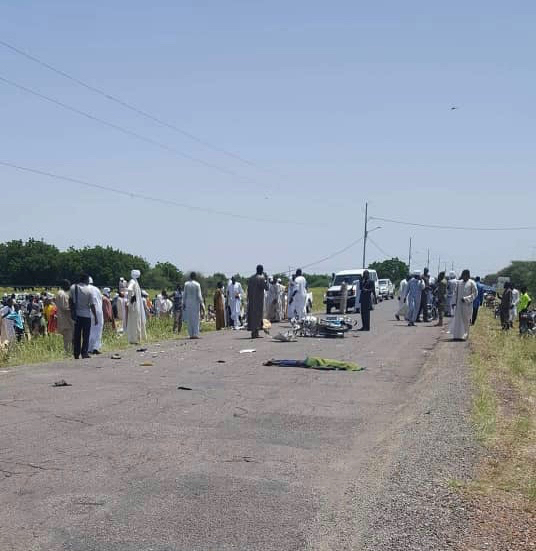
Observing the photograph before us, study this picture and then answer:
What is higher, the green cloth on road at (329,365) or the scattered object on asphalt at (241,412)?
the green cloth on road at (329,365)

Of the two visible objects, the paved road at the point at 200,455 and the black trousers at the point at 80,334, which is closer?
the paved road at the point at 200,455

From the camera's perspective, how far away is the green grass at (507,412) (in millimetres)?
7047

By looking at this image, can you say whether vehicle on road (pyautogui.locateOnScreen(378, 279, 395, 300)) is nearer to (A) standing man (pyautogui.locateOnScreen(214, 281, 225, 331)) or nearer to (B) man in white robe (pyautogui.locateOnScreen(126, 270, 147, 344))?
(A) standing man (pyautogui.locateOnScreen(214, 281, 225, 331))

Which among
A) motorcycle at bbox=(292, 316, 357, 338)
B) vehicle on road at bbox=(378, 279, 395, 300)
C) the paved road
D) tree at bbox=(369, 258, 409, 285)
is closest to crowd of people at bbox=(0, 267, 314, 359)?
motorcycle at bbox=(292, 316, 357, 338)

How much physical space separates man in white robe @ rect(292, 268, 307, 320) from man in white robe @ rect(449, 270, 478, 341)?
799 centimetres

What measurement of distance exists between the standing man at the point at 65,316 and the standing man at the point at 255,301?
571cm

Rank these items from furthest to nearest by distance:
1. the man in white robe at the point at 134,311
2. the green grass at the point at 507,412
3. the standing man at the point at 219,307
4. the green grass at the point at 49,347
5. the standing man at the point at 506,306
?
1. the standing man at the point at 219,307
2. the standing man at the point at 506,306
3. the man in white robe at the point at 134,311
4. the green grass at the point at 49,347
5. the green grass at the point at 507,412

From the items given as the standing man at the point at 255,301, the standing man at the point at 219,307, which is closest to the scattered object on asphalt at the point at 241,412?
the standing man at the point at 255,301

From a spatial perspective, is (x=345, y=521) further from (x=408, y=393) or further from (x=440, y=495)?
(x=408, y=393)

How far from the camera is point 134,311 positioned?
2066 cm

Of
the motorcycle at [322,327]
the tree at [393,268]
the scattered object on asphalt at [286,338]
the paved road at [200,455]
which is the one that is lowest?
the paved road at [200,455]

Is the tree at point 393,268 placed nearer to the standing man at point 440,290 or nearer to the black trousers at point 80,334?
the standing man at point 440,290

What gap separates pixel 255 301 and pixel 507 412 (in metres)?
12.0

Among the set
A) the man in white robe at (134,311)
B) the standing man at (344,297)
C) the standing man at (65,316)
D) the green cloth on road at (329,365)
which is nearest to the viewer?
the green cloth on road at (329,365)
